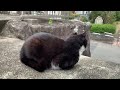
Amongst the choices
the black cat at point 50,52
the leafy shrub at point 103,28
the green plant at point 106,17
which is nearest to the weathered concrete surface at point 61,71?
the black cat at point 50,52

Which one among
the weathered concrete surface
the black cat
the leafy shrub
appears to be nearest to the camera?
the weathered concrete surface

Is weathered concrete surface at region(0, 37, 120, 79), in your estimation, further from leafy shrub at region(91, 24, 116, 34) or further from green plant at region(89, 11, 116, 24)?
green plant at region(89, 11, 116, 24)

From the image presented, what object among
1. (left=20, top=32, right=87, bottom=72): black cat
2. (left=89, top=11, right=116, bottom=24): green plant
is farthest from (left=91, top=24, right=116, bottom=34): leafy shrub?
(left=20, top=32, right=87, bottom=72): black cat

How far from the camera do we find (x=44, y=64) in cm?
167

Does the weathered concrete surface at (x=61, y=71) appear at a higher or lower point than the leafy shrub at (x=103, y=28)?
higher

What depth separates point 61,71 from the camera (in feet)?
5.58

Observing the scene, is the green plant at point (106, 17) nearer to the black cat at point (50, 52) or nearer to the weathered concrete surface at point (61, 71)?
the weathered concrete surface at point (61, 71)

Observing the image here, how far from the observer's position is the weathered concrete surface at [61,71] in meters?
1.57

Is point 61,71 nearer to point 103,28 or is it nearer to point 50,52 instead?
point 50,52

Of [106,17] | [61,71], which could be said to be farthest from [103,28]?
[61,71]

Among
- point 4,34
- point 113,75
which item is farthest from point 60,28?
point 113,75

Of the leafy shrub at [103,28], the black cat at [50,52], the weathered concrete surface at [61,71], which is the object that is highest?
the black cat at [50,52]

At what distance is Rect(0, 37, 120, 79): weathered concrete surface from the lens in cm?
157
